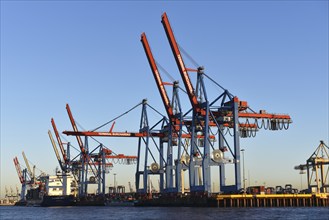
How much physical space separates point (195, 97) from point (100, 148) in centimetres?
4555

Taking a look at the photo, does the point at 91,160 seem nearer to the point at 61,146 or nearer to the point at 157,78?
the point at 61,146

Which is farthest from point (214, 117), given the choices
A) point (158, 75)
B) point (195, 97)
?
point (158, 75)

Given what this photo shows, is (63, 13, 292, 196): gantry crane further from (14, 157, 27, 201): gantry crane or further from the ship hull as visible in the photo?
(14, 157, 27, 201): gantry crane

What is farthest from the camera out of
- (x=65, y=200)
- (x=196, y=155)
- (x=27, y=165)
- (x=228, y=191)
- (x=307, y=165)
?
(x=27, y=165)

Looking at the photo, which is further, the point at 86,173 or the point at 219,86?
the point at 86,173

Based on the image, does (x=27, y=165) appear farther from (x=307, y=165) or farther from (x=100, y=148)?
(x=307, y=165)

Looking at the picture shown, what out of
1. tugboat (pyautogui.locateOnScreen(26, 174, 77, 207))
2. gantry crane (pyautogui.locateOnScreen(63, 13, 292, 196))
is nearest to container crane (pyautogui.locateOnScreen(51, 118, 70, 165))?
tugboat (pyautogui.locateOnScreen(26, 174, 77, 207))

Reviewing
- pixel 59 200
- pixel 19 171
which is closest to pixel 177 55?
pixel 59 200

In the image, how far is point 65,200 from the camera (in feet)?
388

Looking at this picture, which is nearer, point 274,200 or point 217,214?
point 217,214

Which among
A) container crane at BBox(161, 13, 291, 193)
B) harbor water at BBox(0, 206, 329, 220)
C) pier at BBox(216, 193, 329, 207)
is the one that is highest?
container crane at BBox(161, 13, 291, 193)

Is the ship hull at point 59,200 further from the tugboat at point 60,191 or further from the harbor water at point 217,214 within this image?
the harbor water at point 217,214

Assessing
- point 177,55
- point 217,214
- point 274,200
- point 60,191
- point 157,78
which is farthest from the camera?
point 60,191

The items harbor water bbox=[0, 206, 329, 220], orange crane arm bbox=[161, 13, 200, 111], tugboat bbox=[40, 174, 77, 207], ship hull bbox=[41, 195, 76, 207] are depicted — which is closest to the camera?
harbor water bbox=[0, 206, 329, 220]
